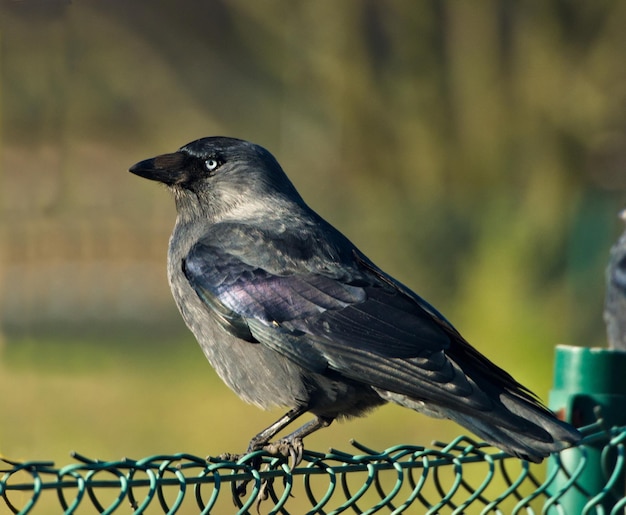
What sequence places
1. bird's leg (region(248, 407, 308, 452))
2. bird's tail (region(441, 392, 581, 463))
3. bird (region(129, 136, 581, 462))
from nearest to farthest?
bird's tail (region(441, 392, 581, 463)) < bird (region(129, 136, 581, 462)) < bird's leg (region(248, 407, 308, 452))

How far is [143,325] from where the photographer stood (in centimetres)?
829

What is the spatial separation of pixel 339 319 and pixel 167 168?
102 cm

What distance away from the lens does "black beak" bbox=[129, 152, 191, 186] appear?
343 cm

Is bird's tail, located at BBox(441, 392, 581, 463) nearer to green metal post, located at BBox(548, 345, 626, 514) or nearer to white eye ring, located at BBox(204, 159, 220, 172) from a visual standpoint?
green metal post, located at BBox(548, 345, 626, 514)

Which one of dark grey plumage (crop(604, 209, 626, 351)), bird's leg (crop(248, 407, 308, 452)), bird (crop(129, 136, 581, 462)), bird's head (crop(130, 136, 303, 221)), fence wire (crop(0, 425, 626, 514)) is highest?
dark grey plumage (crop(604, 209, 626, 351))

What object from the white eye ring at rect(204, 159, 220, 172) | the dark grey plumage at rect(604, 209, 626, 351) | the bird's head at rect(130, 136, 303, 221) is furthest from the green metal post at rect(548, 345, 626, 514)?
the dark grey plumage at rect(604, 209, 626, 351)

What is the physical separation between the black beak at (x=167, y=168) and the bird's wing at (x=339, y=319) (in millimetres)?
414

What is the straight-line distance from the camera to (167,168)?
3.46m

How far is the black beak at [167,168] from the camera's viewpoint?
3.43m

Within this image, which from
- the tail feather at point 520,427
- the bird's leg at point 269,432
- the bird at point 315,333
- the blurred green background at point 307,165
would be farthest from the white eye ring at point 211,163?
the blurred green background at point 307,165

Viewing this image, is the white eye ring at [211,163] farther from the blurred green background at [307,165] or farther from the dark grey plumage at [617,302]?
the blurred green background at [307,165]

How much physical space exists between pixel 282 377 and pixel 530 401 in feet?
2.45

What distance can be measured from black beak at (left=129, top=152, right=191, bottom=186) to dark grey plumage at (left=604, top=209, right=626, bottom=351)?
2.57m

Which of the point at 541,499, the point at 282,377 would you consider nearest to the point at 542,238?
the point at 541,499
